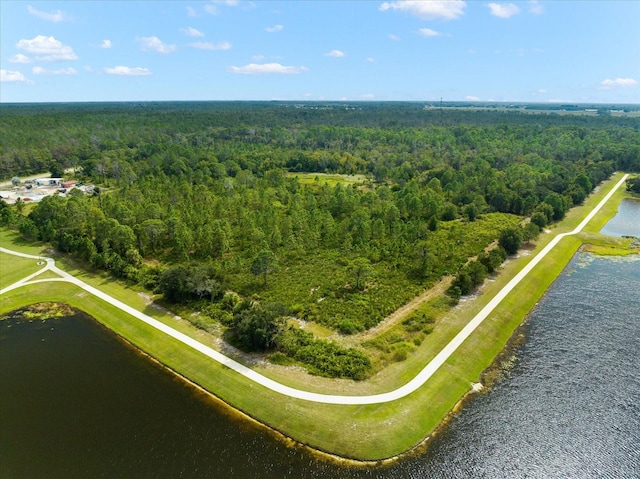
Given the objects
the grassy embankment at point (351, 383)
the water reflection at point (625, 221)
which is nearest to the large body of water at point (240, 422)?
the grassy embankment at point (351, 383)

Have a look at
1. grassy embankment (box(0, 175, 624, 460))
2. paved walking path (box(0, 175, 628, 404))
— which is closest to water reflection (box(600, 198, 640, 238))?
paved walking path (box(0, 175, 628, 404))

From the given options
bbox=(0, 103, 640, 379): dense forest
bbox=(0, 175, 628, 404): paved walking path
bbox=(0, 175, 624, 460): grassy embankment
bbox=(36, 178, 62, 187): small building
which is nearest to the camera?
bbox=(0, 175, 624, 460): grassy embankment

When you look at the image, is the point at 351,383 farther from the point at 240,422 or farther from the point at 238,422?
the point at 238,422

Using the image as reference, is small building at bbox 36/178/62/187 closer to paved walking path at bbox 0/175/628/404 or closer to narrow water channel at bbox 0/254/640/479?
paved walking path at bbox 0/175/628/404

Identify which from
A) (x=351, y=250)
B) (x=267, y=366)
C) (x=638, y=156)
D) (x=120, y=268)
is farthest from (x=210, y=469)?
(x=638, y=156)

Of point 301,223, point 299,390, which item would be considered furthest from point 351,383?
point 301,223

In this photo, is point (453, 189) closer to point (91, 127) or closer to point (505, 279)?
point (505, 279)

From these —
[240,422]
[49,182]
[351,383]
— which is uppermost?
[49,182]
